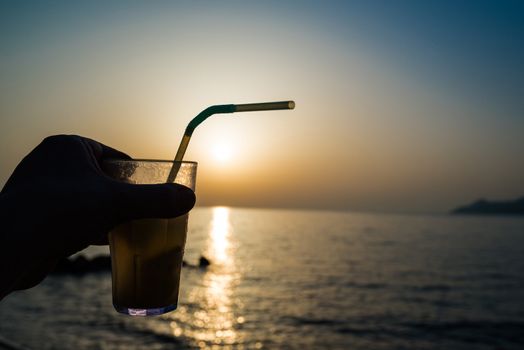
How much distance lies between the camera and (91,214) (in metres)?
2.04

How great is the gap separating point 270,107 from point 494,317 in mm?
34388

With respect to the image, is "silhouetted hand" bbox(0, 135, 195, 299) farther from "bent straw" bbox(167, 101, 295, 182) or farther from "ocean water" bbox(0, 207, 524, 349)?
"ocean water" bbox(0, 207, 524, 349)

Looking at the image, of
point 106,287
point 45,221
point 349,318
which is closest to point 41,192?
point 45,221

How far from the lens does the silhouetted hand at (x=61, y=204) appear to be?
6.27ft

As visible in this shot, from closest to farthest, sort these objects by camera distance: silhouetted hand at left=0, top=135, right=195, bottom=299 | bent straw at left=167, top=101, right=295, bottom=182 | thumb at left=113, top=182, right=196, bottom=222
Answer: silhouetted hand at left=0, top=135, right=195, bottom=299
thumb at left=113, top=182, right=196, bottom=222
bent straw at left=167, top=101, right=295, bottom=182

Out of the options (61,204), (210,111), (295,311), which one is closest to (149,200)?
(61,204)

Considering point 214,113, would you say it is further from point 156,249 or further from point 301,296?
point 301,296

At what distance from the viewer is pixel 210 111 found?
2535mm

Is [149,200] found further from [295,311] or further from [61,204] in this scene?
[295,311]

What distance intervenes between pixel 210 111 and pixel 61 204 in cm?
90

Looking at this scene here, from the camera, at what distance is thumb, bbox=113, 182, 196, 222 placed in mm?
2100

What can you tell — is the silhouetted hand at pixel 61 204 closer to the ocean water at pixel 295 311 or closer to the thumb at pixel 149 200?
the thumb at pixel 149 200

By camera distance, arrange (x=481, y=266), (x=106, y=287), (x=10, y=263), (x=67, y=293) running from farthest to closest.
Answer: (x=481, y=266) → (x=106, y=287) → (x=67, y=293) → (x=10, y=263)

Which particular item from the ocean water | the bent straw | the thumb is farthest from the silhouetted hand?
the ocean water
